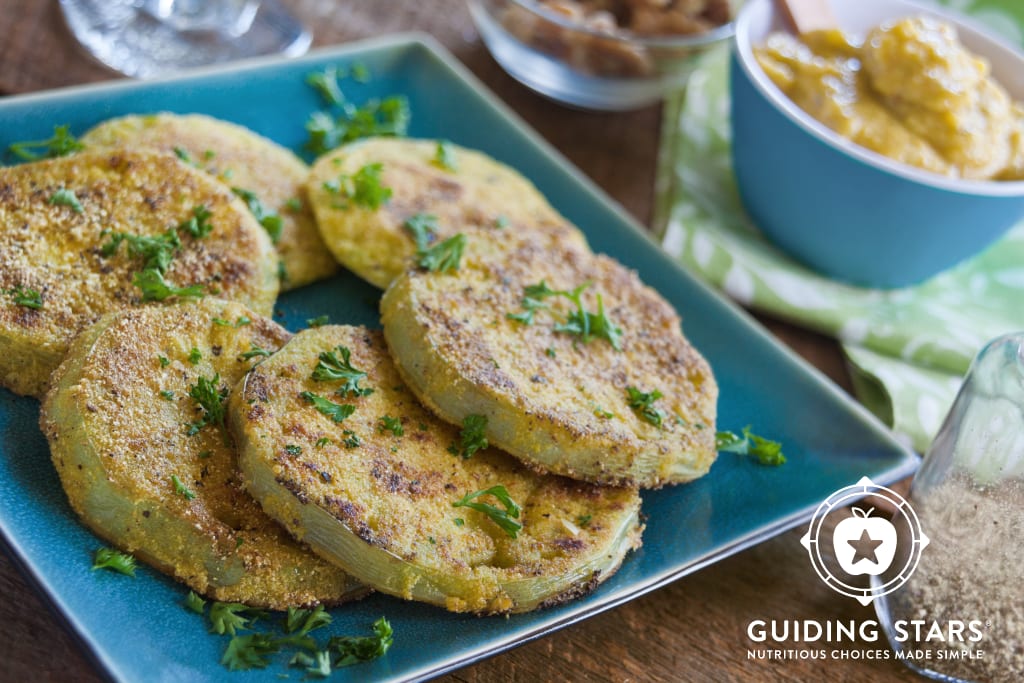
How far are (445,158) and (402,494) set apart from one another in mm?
1419

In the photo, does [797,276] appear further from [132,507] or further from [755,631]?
[132,507]

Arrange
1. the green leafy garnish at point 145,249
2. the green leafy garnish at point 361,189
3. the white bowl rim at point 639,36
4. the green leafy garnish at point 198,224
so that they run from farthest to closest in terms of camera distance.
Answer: the white bowl rim at point 639,36, the green leafy garnish at point 361,189, the green leafy garnish at point 198,224, the green leafy garnish at point 145,249

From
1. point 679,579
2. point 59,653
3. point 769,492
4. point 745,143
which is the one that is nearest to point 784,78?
point 745,143

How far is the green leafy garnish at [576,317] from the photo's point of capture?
Result: 265 centimetres

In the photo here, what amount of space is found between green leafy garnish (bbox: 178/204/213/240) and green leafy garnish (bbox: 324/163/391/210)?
15.9 inches

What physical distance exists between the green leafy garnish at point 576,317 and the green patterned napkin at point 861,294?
884mm

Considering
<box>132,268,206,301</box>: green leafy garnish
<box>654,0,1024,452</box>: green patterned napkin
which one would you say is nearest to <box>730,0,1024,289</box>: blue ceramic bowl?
<box>654,0,1024,452</box>: green patterned napkin

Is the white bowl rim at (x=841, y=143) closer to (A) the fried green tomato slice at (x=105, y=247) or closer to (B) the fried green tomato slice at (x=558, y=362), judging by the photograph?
(B) the fried green tomato slice at (x=558, y=362)

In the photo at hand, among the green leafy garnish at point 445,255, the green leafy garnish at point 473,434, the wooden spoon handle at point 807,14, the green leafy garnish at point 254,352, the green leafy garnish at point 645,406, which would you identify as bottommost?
the green leafy garnish at point 645,406

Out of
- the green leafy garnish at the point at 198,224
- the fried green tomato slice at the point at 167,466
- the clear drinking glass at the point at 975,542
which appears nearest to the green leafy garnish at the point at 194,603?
the fried green tomato slice at the point at 167,466

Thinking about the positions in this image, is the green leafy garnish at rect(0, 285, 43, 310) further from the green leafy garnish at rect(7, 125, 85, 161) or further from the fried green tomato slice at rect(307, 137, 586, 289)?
the fried green tomato slice at rect(307, 137, 586, 289)

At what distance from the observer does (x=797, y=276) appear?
3631 mm

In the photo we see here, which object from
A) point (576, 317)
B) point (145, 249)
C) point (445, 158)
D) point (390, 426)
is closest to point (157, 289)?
point (145, 249)

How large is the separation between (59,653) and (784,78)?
2.79 meters
